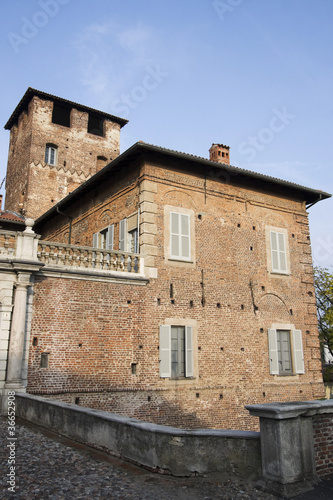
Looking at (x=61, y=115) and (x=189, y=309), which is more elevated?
(x=61, y=115)

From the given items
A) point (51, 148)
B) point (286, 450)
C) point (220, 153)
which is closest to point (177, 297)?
point (220, 153)

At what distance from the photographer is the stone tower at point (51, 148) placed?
23922mm

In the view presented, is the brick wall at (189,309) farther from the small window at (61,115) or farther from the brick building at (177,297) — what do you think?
the small window at (61,115)

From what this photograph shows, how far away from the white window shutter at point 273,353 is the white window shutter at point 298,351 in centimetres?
91

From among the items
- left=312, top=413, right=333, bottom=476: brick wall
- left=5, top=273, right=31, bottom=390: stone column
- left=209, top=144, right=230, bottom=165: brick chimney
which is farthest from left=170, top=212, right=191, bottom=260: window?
left=312, top=413, right=333, bottom=476: brick wall

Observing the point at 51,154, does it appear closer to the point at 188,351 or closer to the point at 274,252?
the point at 274,252

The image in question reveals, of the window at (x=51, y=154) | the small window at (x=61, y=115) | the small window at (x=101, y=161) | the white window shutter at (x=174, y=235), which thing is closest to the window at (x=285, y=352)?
the white window shutter at (x=174, y=235)

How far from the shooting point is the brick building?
1119 centimetres

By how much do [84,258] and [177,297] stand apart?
10.3 feet

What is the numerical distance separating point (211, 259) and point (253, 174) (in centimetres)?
342

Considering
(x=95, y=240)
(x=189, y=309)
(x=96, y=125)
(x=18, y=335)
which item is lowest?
(x=18, y=335)

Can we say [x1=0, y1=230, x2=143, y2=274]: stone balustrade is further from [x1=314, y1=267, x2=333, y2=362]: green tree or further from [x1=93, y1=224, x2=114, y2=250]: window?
[x1=314, y1=267, x2=333, y2=362]: green tree

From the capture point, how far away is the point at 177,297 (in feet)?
42.8

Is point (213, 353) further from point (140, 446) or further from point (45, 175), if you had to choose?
point (45, 175)
